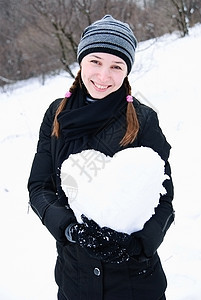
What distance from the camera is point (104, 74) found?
1.13 meters

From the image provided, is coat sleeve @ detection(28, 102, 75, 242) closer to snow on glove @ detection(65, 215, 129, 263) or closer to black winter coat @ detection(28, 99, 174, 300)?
black winter coat @ detection(28, 99, 174, 300)

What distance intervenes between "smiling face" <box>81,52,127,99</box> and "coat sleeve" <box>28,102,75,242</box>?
0.27 m

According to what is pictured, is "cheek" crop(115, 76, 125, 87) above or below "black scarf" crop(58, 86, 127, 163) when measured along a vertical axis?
above

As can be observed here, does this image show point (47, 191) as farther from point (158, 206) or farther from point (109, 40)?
point (109, 40)

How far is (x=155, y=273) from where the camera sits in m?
1.27

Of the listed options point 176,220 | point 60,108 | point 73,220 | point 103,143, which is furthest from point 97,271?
point 176,220

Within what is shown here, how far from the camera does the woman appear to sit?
1.15 meters

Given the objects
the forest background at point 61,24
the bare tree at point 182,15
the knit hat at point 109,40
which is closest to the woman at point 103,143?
the knit hat at point 109,40

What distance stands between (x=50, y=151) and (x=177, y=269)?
5.28ft

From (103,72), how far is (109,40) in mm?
132

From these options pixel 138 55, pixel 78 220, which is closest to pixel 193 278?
pixel 78 220

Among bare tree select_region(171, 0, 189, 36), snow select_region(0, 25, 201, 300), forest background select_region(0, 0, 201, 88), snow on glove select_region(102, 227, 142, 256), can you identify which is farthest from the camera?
bare tree select_region(171, 0, 189, 36)

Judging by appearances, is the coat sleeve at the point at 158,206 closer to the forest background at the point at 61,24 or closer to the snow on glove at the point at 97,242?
the snow on glove at the point at 97,242

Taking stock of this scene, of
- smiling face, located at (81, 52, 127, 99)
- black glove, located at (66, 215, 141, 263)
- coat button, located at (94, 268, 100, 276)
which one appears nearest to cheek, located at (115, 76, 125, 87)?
smiling face, located at (81, 52, 127, 99)
